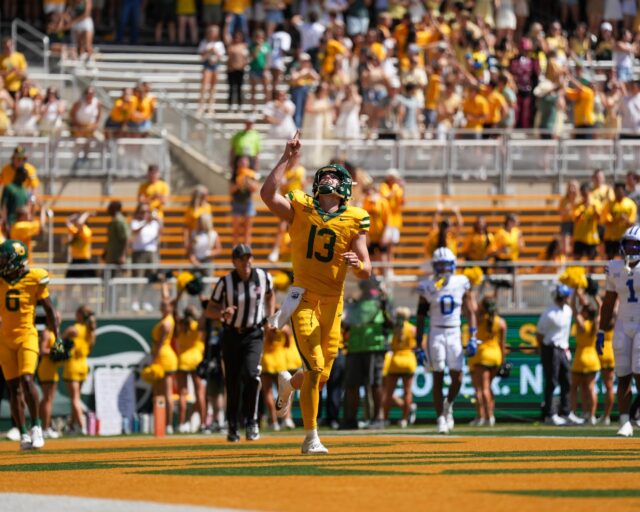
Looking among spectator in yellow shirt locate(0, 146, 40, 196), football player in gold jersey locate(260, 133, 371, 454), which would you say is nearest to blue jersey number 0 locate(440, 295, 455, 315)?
football player in gold jersey locate(260, 133, 371, 454)

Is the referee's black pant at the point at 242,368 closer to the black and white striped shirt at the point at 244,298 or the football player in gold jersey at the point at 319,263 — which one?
the black and white striped shirt at the point at 244,298

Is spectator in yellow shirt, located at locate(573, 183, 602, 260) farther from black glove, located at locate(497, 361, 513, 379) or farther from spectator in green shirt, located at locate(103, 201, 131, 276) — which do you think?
spectator in green shirt, located at locate(103, 201, 131, 276)

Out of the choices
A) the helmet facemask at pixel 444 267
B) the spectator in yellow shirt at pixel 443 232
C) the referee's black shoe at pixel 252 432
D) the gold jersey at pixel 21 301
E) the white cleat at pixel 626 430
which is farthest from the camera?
the spectator in yellow shirt at pixel 443 232

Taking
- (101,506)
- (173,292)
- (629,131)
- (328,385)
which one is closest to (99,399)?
(173,292)

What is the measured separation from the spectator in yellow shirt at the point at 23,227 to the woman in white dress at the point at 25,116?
3010 millimetres

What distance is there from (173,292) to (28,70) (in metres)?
7.53

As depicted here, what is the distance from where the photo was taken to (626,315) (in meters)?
15.8

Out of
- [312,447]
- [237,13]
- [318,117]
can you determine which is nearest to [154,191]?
[318,117]

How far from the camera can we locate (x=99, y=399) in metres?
22.4

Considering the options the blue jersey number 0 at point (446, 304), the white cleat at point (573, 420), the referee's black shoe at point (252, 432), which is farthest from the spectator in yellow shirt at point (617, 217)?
the referee's black shoe at point (252, 432)

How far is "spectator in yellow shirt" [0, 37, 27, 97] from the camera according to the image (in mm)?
26938

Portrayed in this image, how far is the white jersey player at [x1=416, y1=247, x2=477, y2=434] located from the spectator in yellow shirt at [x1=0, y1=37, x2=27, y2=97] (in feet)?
35.9

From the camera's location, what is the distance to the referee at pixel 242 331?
16.5 m

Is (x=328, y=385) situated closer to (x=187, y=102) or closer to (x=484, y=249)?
(x=484, y=249)
